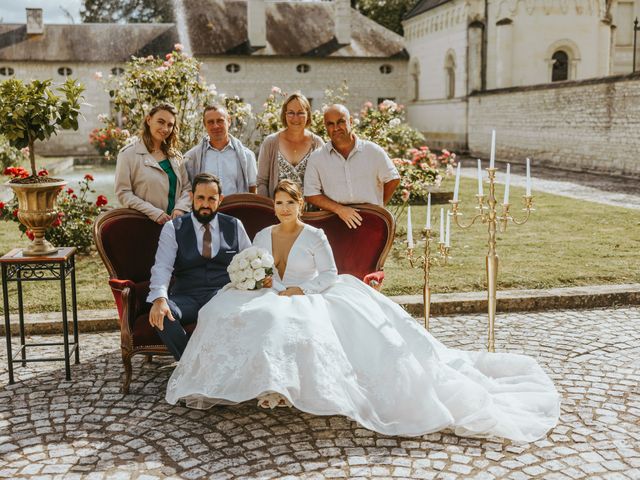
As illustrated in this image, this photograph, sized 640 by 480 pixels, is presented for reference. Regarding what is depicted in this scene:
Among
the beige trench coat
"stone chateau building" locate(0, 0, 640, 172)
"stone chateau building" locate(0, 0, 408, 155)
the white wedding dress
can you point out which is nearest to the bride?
the white wedding dress

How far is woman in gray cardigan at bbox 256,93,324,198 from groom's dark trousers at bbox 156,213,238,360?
1.19 meters

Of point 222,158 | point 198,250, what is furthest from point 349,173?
point 198,250

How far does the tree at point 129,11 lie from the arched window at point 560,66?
22.0 meters

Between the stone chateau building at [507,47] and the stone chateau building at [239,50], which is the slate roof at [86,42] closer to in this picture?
the stone chateau building at [239,50]

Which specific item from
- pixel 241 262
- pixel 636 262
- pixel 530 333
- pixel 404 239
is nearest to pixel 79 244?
pixel 404 239

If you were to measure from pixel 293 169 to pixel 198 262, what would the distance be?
4.97 feet

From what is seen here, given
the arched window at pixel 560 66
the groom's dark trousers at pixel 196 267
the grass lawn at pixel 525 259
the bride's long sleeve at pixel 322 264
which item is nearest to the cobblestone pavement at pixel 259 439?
the groom's dark trousers at pixel 196 267

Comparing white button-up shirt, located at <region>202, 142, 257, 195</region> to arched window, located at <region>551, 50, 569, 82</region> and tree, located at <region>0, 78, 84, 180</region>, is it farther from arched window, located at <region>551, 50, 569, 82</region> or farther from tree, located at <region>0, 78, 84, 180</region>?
arched window, located at <region>551, 50, 569, 82</region>

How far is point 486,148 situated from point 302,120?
84.5 ft

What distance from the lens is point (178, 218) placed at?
17.5 ft

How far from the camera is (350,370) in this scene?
171 inches

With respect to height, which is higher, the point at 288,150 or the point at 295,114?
the point at 295,114

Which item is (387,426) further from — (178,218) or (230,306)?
(178,218)

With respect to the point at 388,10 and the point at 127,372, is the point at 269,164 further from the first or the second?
the point at 388,10
